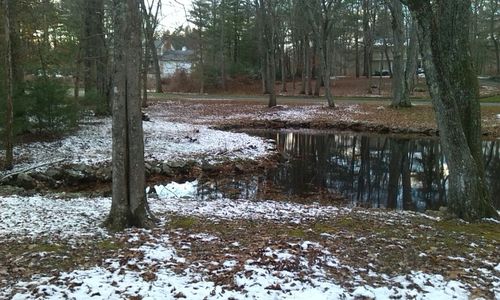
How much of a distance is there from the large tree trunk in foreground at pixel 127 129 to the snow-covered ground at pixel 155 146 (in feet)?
21.4

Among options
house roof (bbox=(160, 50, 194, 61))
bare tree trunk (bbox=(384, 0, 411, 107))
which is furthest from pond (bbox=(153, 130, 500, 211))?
house roof (bbox=(160, 50, 194, 61))

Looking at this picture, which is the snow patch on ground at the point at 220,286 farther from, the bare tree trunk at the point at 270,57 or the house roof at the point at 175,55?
the house roof at the point at 175,55

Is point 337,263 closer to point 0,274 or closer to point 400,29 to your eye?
point 0,274

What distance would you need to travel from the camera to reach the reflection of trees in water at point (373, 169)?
11.2 m

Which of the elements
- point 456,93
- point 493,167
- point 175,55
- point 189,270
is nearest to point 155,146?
point 456,93

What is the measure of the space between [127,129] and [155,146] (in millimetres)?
9335

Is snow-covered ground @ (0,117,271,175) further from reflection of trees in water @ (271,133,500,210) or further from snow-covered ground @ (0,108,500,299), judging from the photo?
snow-covered ground @ (0,108,500,299)

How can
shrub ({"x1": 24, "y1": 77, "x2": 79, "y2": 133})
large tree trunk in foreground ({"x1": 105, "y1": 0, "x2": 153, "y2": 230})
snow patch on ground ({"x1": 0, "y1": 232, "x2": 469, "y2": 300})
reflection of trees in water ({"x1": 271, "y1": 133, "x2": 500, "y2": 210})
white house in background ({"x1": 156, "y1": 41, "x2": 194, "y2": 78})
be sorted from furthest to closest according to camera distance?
1. white house in background ({"x1": 156, "y1": 41, "x2": 194, "y2": 78})
2. shrub ({"x1": 24, "y1": 77, "x2": 79, "y2": 133})
3. reflection of trees in water ({"x1": 271, "y1": 133, "x2": 500, "y2": 210})
4. large tree trunk in foreground ({"x1": 105, "y1": 0, "x2": 153, "y2": 230})
5. snow patch on ground ({"x1": 0, "y1": 232, "x2": 469, "y2": 300})

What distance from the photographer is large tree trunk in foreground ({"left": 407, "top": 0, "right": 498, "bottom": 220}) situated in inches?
264

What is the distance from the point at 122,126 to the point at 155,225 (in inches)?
61.8

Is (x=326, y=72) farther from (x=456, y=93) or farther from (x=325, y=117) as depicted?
(x=456, y=93)

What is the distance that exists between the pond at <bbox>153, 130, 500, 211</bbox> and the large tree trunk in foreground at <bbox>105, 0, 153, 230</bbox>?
13.6 ft

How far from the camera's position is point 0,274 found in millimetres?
4762

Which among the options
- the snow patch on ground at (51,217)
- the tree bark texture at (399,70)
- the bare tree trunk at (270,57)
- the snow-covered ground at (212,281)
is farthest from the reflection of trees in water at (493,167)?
the bare tree trunk at (270,57)
